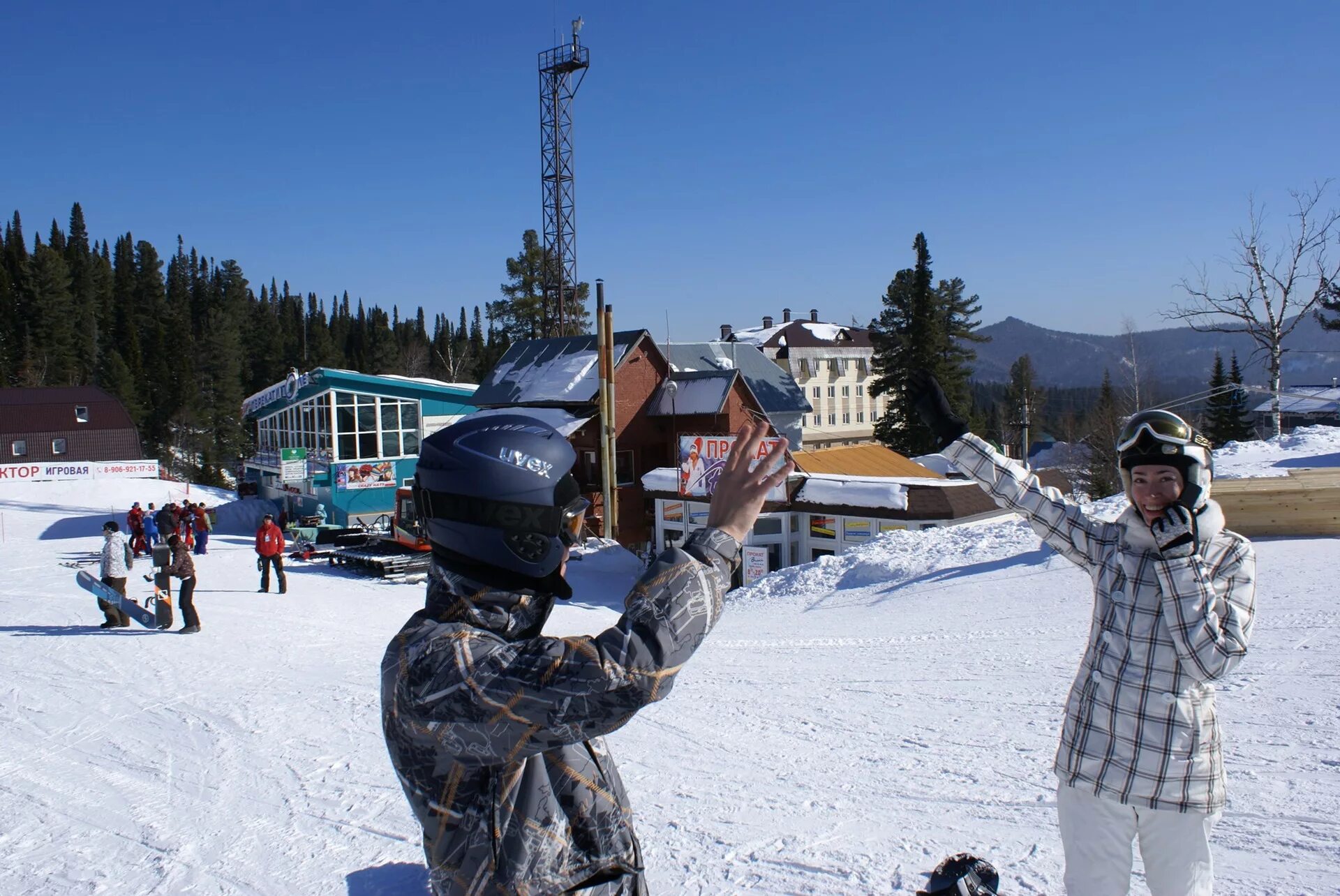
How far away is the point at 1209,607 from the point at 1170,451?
0.51 m

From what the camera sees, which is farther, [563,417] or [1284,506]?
[563,417]

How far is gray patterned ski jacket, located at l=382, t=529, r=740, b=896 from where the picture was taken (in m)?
1.39

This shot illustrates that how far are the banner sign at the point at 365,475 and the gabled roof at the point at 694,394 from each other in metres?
10.1

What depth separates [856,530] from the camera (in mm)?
17344

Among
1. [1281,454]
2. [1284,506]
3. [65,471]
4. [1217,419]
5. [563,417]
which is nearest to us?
[1284,506]

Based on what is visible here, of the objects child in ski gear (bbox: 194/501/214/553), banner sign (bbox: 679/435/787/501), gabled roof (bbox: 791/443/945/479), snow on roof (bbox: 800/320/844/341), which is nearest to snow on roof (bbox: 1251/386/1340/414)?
gabled roof (bbox: 791/443/945/479)

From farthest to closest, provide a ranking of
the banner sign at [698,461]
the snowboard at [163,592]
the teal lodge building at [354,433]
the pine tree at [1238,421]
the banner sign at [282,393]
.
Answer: the pine tree at [1238,421], the banner sign at [282,393], the teal lodge building at [354,433], the banner sign at [698,461], the snowboard at [163,592]

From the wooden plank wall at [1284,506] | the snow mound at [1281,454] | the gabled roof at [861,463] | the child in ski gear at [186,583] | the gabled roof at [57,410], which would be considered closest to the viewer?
the wooden plank wall at [1284,506]

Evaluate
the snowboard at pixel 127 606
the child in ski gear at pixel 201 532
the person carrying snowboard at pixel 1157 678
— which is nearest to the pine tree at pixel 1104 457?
the snowboard at pixel 127 606

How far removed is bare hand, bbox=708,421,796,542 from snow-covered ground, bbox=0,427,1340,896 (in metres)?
3.00

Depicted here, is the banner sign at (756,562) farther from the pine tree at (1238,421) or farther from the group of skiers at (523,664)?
the pine tree at (1238,421)

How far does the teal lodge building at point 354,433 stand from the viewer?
95.1 feet

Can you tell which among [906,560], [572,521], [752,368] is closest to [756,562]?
[906,560]

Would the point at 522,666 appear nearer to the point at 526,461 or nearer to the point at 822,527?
the point at 526,461
